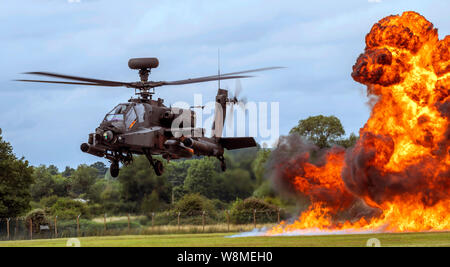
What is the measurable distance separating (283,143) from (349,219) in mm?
8215

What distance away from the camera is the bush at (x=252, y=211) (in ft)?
193

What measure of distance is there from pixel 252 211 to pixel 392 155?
1470 cm

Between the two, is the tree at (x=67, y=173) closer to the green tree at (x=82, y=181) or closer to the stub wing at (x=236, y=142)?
the green tree at (x=82, y=181)

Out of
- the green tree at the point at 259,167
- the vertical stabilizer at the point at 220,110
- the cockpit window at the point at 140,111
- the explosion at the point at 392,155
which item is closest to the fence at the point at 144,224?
the green tree at the point at 259,167

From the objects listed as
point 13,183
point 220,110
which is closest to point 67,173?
point 13,183

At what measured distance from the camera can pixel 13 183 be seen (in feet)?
272

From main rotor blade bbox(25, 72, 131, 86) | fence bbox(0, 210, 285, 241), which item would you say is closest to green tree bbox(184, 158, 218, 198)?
fence bbox(0, 210, 285, 241)

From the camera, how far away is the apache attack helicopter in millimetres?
45812

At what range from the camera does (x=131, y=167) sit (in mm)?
68125

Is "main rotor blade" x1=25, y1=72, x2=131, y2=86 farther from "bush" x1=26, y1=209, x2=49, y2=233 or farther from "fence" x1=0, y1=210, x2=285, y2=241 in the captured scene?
"bush" x1=26, y1=209, x2=49, y2=233

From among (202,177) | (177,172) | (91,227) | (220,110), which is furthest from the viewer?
(177,172)

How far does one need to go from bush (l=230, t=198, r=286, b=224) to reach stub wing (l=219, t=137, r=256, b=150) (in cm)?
631

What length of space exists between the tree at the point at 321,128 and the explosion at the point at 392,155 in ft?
34.7

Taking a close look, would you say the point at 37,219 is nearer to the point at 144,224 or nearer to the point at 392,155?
the point at 144,224
